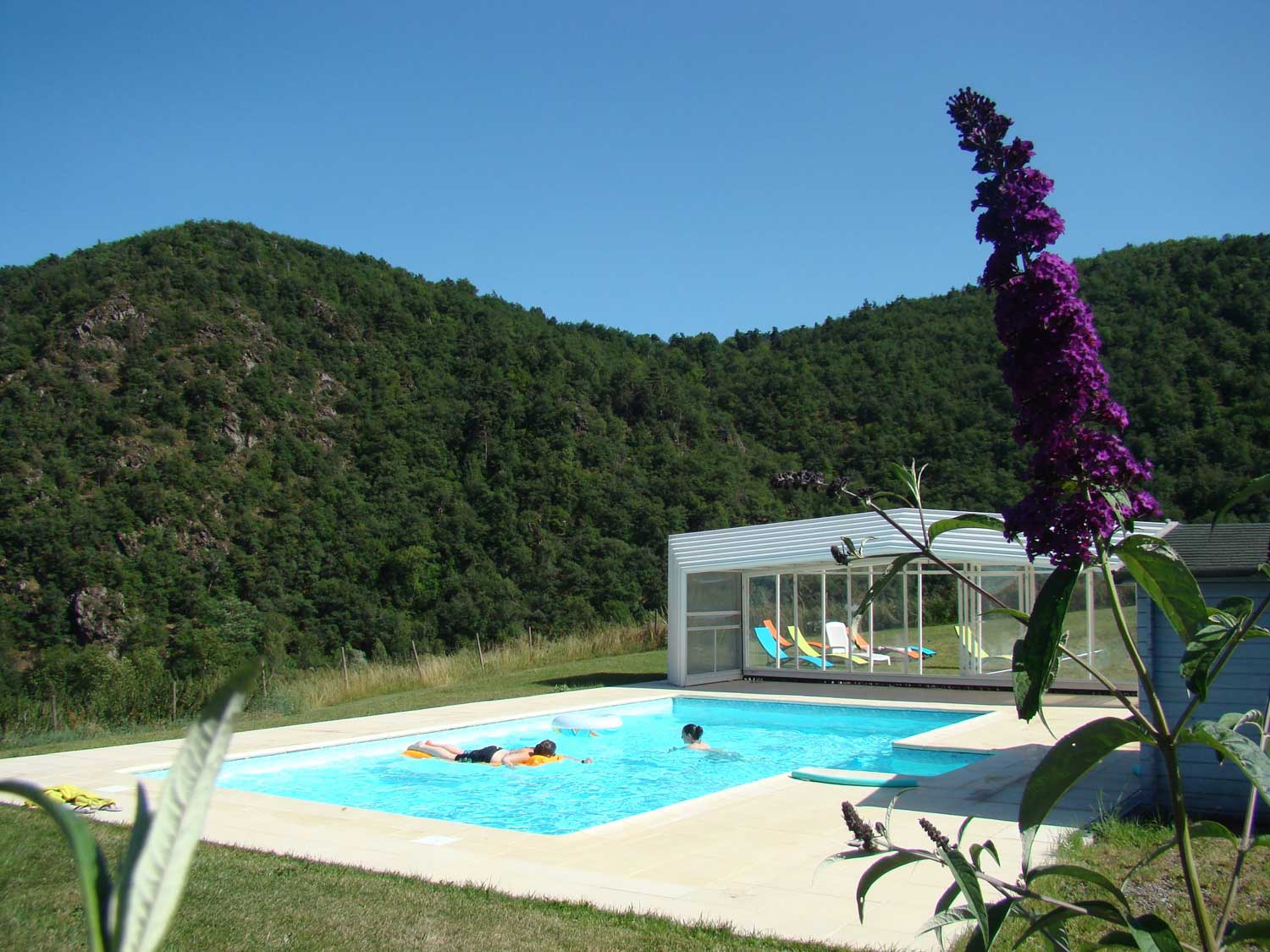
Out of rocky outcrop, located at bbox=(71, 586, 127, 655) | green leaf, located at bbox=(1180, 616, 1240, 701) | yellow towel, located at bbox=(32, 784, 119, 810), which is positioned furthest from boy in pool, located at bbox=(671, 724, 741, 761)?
rocky outcrop, located at bbox=(71, 586, 127, 655)

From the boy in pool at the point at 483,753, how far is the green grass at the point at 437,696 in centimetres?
234

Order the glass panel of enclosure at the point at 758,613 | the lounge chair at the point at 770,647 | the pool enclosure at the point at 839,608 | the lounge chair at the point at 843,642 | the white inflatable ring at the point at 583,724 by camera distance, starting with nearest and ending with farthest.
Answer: the white inflatable ring at the point at 583,724 < the pool enclosure at the point at 839,608 < the lounge chair at the point at 843,642 < the lounge chair at the point at 770,647 < the glass panel of enclosure at the point at 758,613

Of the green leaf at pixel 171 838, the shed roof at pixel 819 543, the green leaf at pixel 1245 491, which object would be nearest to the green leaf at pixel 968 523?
the green leaf at pixel 1245 491

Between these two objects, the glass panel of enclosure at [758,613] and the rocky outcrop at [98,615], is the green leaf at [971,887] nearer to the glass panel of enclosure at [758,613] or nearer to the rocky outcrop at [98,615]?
the glass panel of enclosure at [758,613]

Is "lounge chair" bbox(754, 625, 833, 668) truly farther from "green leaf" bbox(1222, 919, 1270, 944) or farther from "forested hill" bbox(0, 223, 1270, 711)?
"green leaf" bbox(1222, 919, 1270, 944)

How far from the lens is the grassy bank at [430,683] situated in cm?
1155

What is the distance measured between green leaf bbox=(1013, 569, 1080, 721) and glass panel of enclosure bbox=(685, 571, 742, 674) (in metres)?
15.0

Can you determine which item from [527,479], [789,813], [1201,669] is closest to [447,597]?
[527,479]

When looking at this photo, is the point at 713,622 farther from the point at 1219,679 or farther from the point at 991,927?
the point at 991,927

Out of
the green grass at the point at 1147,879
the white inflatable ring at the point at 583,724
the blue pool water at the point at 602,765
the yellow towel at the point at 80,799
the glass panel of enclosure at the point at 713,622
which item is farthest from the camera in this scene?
the glass panel of enclosure at the point at 713,622

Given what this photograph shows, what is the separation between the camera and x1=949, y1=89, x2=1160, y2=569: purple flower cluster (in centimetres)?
136

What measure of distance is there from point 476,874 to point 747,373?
4051 cm

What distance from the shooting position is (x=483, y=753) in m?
10.5

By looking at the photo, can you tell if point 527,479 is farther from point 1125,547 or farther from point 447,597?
point 1125,547
